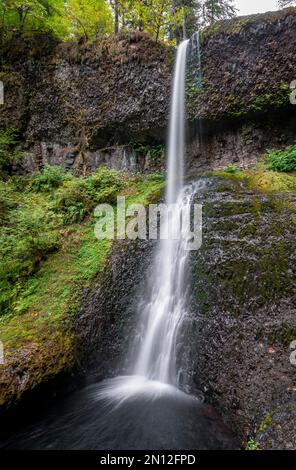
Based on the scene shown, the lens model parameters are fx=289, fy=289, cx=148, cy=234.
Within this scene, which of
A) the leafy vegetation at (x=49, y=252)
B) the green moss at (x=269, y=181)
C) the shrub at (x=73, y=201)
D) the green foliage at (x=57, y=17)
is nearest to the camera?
the leafy vegetation at (x=49, y=252)

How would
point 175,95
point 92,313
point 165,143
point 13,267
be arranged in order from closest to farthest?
point 92,313, point 13,267, point 175,95, point 165,143

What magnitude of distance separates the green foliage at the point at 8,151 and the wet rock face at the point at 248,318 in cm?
811

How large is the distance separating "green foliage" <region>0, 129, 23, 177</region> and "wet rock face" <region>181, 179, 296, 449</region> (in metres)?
8.11

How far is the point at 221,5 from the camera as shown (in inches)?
595

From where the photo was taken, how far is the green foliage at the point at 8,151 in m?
10.1

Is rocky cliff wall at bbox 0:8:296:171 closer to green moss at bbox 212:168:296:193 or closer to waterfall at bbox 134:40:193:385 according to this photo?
green moss at bbox 212:168:296:193

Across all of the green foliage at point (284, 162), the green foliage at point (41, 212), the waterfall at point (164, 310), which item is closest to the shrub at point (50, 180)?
the green foliage at point (41, 212)

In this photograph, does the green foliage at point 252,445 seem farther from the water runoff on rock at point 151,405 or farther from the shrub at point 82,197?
the shrub at point 82,197

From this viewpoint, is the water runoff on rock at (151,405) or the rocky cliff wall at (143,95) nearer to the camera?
the water runoff on rock at (151,405)

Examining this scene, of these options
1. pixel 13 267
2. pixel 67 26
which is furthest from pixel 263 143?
pixel 67 26

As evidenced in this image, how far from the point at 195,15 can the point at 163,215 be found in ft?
45.7

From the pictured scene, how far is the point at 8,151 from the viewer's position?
10484mm

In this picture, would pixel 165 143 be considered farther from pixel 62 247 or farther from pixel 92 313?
pixel 92 313

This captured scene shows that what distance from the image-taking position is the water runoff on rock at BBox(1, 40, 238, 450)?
3.24 meters
